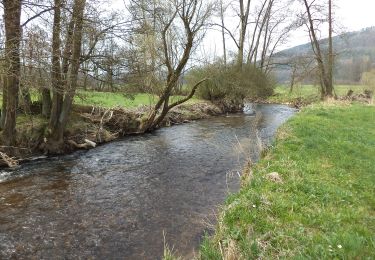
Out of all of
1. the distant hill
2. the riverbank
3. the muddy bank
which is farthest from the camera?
the riverbank

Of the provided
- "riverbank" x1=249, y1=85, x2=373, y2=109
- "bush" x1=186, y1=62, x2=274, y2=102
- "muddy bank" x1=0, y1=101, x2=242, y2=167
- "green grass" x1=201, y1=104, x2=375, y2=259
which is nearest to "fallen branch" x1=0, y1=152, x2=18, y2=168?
"muddy bank" x1=0, y1=101, x2=242, y2=167

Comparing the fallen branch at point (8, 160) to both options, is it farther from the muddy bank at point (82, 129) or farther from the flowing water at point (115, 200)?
the flowing water at point (115, 200)

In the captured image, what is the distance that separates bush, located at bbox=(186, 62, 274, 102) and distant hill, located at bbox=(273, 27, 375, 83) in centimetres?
770

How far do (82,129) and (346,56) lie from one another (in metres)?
37.2

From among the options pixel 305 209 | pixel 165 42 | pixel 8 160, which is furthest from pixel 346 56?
pixel 305 209

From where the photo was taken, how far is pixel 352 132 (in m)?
12.9

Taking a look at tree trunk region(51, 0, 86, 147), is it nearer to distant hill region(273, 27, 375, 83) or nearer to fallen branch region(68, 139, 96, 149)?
fallen branch region(68, 139, 96, 149)

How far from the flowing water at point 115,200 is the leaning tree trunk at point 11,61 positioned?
143 centimetres

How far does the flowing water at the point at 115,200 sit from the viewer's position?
20.2 ft

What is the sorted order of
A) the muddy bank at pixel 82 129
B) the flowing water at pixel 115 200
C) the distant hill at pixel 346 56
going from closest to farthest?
the flowing water at pixel 115 200, the muddy bank at pixel 82 129, the distant hill at pixel 346 56

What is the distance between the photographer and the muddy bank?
12.1 meters

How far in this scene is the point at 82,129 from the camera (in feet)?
49.0

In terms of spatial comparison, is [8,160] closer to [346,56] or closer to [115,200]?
[115,200]

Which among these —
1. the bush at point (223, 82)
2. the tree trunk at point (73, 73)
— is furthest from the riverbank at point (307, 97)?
the tree trunk at point (73, 73)
